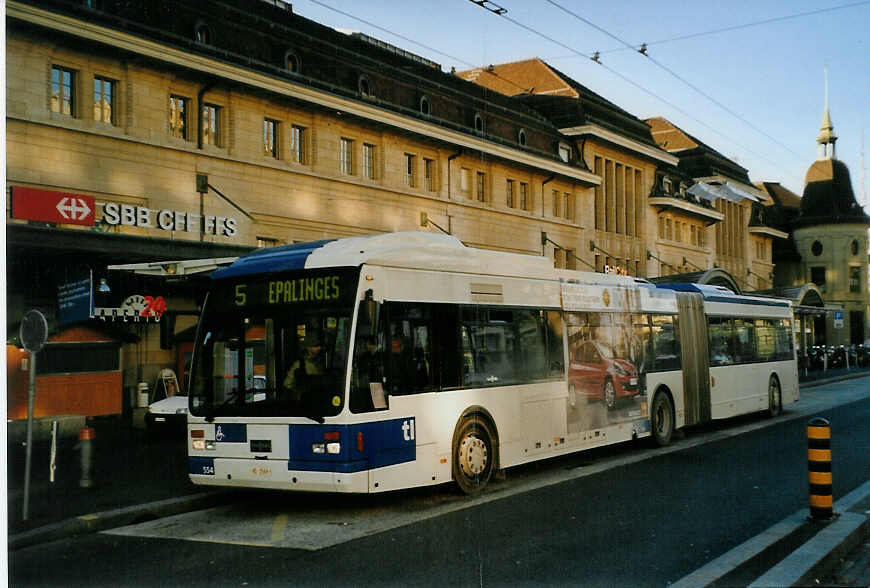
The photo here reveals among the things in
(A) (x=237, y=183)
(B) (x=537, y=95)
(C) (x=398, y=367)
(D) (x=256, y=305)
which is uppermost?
(B) (x=537, y=95)

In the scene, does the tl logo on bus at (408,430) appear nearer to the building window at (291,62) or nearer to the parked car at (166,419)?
the parked car at (166,419)

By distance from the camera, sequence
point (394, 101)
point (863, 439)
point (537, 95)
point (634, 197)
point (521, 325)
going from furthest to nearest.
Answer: point (634, 197)
point (537, 95)
point (394, 101)
point (863, 439)
point (521, 325)

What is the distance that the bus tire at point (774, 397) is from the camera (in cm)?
2295

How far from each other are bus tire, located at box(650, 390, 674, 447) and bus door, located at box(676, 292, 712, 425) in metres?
0.95

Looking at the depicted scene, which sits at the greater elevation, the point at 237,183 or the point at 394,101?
the point at 394,101

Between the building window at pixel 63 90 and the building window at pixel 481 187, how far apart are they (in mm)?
17112

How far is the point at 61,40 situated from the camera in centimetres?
2019

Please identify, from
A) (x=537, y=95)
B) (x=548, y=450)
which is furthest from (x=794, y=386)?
(x=537, y=95)

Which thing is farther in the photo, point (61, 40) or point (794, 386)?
point (794, 386)

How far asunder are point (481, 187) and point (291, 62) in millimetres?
10694

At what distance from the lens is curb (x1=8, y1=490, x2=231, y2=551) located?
9391 mm

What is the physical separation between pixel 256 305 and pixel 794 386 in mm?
18163

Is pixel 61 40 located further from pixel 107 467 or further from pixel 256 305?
pixel 256 305

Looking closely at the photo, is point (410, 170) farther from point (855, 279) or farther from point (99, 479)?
point (855, 279)
